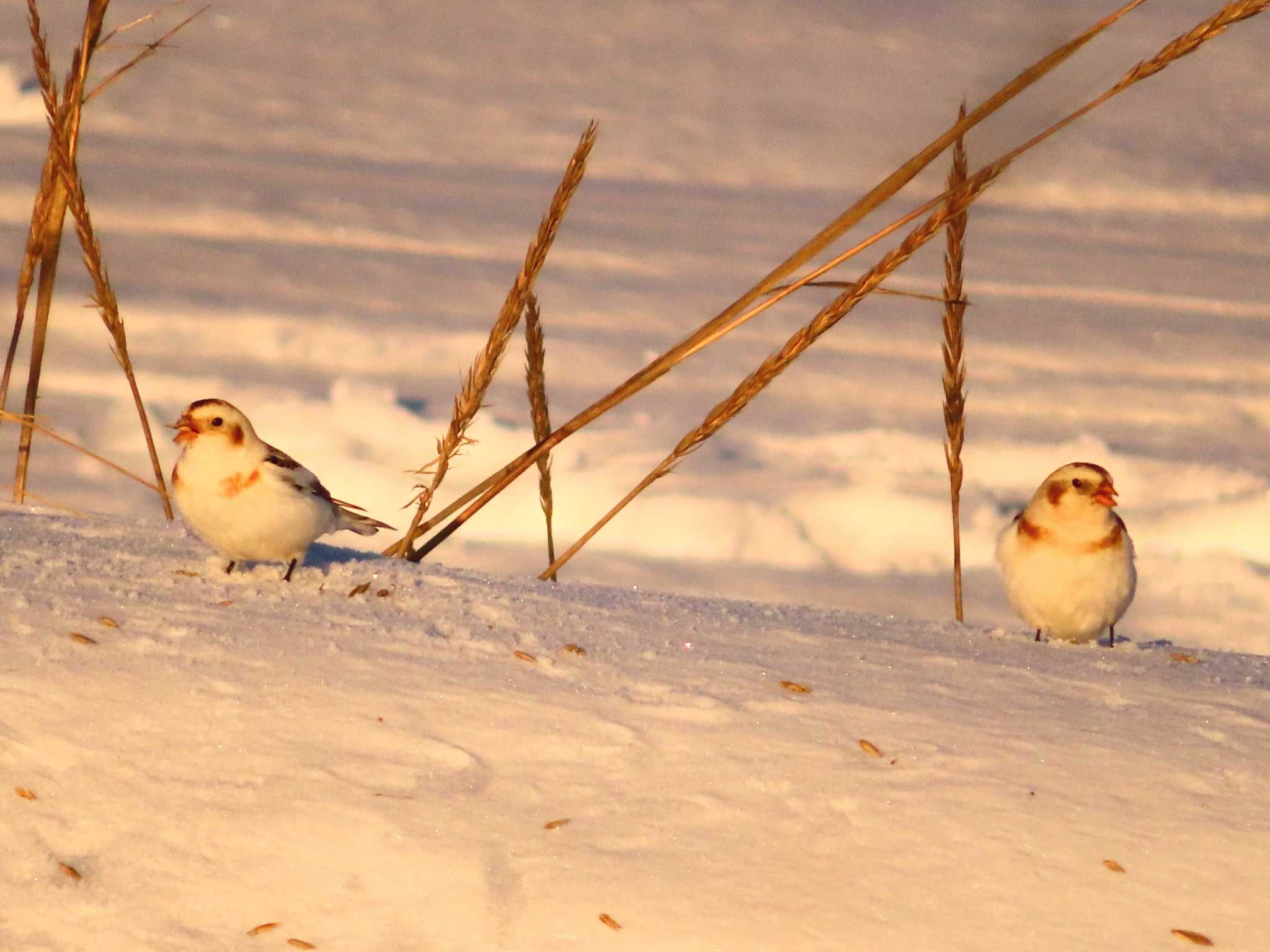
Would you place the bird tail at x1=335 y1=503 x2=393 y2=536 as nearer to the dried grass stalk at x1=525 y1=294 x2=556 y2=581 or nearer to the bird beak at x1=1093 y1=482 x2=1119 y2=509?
the dried grass stalk at x1=525 y1=294 x2=556 y2=581

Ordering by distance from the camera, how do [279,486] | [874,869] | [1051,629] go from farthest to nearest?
1. [1051,629]
2. [279,486]
3. [874,869]

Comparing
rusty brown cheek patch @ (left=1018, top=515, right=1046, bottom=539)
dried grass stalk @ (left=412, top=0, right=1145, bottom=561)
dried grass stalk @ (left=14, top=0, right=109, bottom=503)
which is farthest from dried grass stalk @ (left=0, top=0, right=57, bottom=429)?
rusty brown cheek patch @ (left=1018, top=515, right=1046, bottom=539)

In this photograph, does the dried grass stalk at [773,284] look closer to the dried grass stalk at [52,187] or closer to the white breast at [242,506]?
the white breast at [242,506]

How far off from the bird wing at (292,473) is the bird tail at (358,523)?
0.17m

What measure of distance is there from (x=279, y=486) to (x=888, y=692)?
1701mm

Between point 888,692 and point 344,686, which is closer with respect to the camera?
point 344,686

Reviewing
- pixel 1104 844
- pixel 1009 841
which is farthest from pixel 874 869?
pixel 1104 844

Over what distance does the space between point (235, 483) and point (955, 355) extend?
6.56 ft

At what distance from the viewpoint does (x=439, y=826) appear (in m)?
2.55

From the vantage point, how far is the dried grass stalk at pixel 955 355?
397cm

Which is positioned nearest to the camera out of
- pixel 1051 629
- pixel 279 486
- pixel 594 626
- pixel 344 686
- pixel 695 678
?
pixel 344 686

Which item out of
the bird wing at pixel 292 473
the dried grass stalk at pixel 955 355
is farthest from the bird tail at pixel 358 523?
the dried grass stalk at pixel 955 355

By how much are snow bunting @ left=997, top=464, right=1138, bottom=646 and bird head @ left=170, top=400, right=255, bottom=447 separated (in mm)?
2287

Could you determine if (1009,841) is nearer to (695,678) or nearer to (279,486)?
(695,678)
